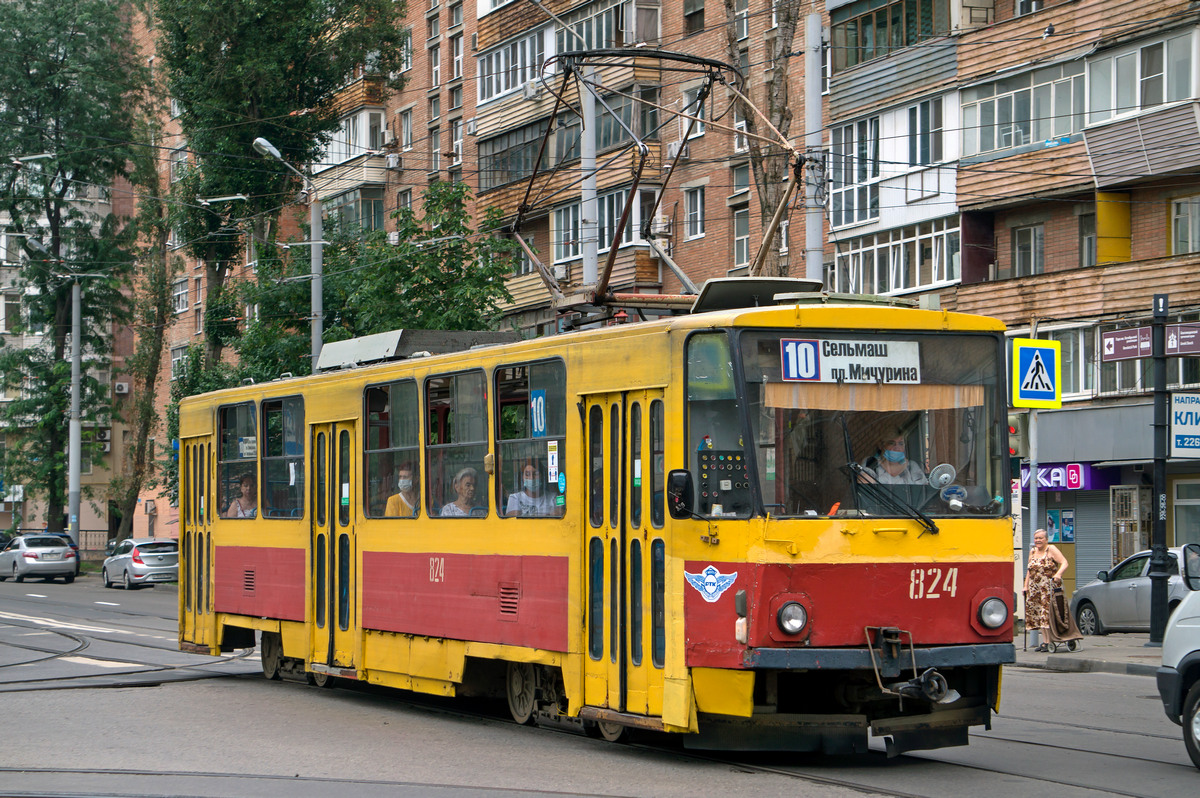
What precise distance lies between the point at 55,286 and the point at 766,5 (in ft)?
93.0

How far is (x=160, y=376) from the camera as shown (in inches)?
2869

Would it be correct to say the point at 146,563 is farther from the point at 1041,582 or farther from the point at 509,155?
the point at 1041,582

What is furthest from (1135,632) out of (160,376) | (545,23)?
(160,376)

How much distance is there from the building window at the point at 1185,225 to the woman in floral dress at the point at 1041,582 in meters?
10.7

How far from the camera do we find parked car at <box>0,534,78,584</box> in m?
45.0

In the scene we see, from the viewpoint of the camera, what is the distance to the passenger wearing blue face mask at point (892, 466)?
9602 millimetres

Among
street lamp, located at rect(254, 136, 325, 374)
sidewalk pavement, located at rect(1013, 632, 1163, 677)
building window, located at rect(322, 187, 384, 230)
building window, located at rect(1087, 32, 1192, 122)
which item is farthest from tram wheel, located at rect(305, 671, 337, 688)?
building window, located at rect(322, 187, 384, 230)

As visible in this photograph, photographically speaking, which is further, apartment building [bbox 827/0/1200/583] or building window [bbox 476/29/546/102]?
building window [bbox 476/29/546/102]

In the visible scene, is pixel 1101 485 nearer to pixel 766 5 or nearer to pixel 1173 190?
pixel 1173 190

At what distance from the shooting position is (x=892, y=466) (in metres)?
9.67

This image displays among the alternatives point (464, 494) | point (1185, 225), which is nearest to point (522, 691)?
point (464, 494)

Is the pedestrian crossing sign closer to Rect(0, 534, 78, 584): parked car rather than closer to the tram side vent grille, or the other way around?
the tram side vent grille

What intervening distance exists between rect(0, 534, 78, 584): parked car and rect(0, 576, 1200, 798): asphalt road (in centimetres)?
3052

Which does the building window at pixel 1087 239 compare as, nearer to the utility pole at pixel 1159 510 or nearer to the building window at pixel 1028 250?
the building window at pixel 1028 250
